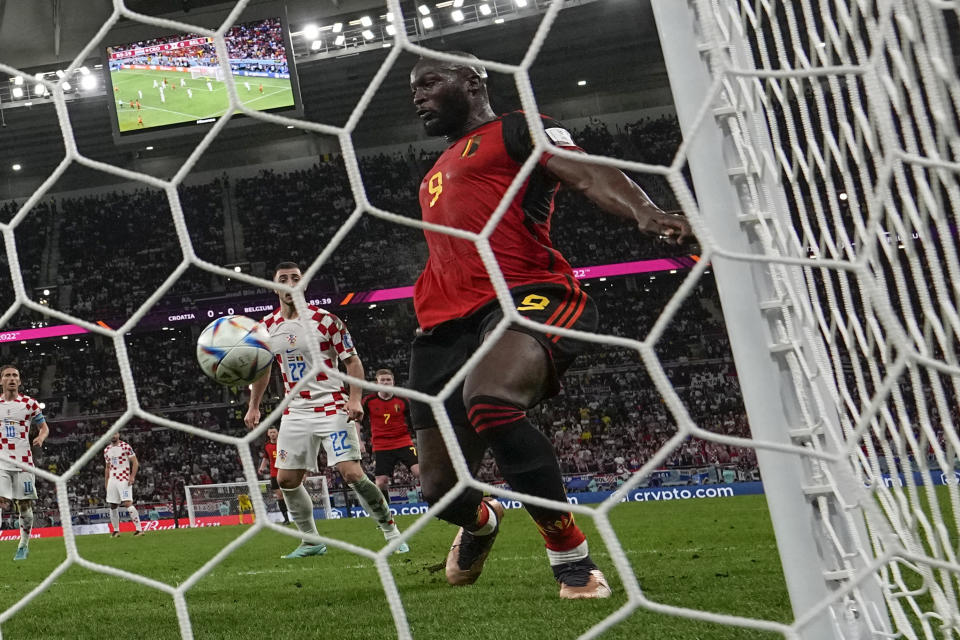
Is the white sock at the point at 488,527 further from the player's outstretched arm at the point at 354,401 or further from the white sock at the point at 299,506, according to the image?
the white sock at the point at 299,506

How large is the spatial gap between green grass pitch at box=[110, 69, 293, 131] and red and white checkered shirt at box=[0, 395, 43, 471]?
509 centimetres

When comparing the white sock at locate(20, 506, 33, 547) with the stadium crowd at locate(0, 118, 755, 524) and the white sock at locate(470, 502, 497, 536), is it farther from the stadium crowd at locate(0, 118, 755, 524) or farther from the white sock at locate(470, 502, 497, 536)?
Result: the stadium crowd at locate(0, 118, 755, 524)

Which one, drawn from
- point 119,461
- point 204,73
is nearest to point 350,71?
point 204,73

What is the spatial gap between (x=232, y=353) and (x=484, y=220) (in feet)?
4.36

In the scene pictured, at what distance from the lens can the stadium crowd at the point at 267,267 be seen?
577 inches

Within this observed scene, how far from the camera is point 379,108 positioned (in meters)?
16.4

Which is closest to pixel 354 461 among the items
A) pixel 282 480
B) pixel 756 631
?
pixel 282 480

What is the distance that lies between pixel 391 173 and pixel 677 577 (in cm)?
1524

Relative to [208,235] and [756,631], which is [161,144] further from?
[756,631]

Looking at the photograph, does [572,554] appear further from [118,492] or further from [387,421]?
[118,492]

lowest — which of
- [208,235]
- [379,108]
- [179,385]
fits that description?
[179,385]

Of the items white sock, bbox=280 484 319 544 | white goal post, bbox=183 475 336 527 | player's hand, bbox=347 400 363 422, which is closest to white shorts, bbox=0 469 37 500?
white sock, bbox=280 484 319 544

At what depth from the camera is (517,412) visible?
77.0 inches

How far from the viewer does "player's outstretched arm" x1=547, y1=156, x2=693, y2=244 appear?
57.1 inches
